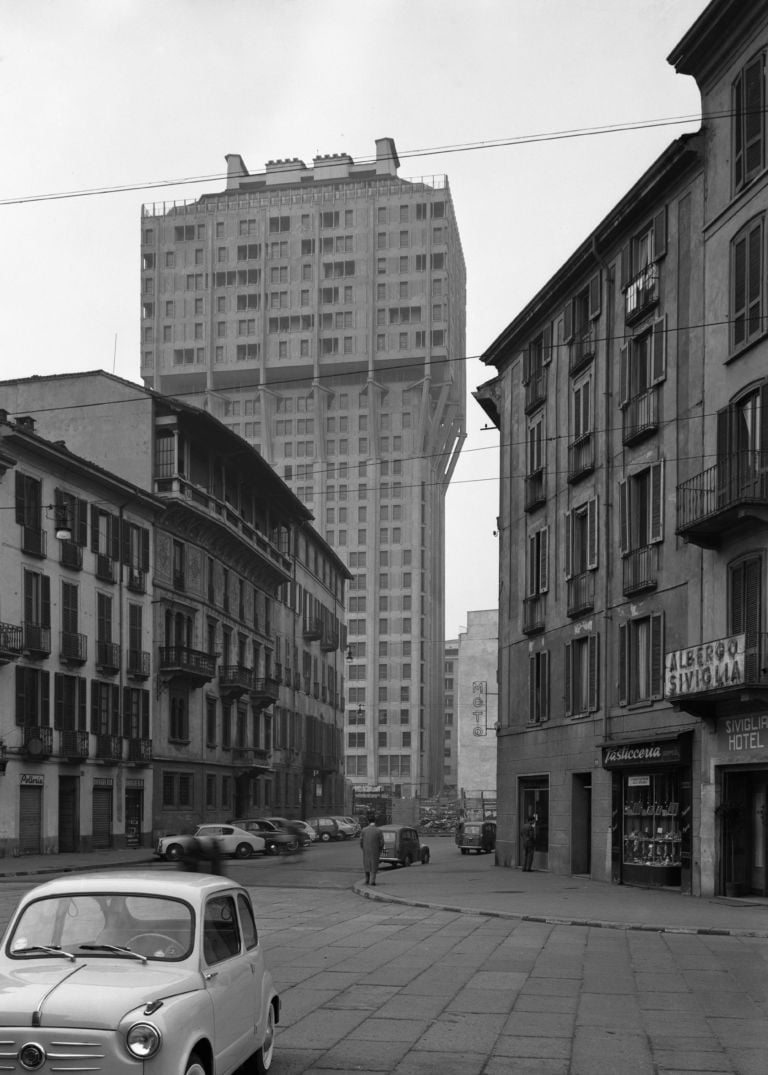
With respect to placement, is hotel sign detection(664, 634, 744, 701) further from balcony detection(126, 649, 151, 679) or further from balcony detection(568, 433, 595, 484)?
balcony detection(126, 649, 151, 679)

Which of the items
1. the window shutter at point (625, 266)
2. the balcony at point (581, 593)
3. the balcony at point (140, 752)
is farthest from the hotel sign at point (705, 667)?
the balcony at point (140, 752)

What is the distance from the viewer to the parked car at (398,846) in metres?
46.4

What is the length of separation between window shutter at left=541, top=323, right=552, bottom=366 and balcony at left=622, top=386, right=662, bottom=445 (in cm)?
682

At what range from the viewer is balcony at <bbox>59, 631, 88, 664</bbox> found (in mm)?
50031

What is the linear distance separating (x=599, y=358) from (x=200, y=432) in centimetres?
2984

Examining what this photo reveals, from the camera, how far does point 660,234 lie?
108 ft

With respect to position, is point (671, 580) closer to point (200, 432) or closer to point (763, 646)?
point (763, 646)

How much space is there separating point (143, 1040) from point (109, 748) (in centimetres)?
4744

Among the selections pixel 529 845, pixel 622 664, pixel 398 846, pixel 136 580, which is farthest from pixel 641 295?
pixel 136 580

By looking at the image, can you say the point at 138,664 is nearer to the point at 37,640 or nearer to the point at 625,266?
the point at 37,640

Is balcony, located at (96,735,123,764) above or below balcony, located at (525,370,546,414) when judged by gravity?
below

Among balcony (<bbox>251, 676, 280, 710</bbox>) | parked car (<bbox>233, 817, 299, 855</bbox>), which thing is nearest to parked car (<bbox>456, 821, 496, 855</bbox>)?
parked car (<bbox>233, 817, 299, 855</bbox>)

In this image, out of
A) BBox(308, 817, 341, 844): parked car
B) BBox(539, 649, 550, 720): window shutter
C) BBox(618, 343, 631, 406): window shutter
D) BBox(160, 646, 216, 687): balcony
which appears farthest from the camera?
BBox(308, 817, 341, 844): parked car

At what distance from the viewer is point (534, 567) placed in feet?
137
